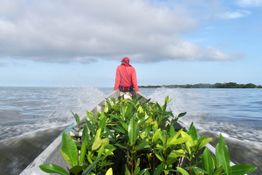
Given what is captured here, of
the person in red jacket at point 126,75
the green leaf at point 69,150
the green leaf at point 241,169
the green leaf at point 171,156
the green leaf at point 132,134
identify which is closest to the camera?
the green leaf at point 241,169

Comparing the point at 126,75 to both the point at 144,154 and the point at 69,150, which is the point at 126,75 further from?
the point at 69,150

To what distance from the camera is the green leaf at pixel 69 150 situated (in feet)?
4.44

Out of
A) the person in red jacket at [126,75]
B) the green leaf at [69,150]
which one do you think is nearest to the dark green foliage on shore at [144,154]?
the green leaf at [69,150]

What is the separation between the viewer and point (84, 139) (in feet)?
5.62

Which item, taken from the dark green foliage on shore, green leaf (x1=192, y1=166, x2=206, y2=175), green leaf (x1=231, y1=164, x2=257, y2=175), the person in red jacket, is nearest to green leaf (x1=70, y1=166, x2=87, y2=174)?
the dark green foliage on shore

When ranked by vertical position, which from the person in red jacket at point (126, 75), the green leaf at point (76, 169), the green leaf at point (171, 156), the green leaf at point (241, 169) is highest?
the person in red jacket at point (126, 75)

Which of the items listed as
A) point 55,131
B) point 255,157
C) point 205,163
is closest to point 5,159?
point 55,131

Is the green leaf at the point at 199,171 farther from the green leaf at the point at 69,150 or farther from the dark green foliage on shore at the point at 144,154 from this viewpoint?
the green leaf at the point at 69,150

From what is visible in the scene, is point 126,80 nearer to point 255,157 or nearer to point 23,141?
point 23,141

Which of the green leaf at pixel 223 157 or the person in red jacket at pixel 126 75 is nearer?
the green leaf at pixel 223 157

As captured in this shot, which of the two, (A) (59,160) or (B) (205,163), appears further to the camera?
(A) (59,160)

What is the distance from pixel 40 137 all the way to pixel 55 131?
1108 millimetres

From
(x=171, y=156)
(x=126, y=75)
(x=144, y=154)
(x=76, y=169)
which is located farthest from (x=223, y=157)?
(x=126, y=75)

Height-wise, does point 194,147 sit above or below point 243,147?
above
